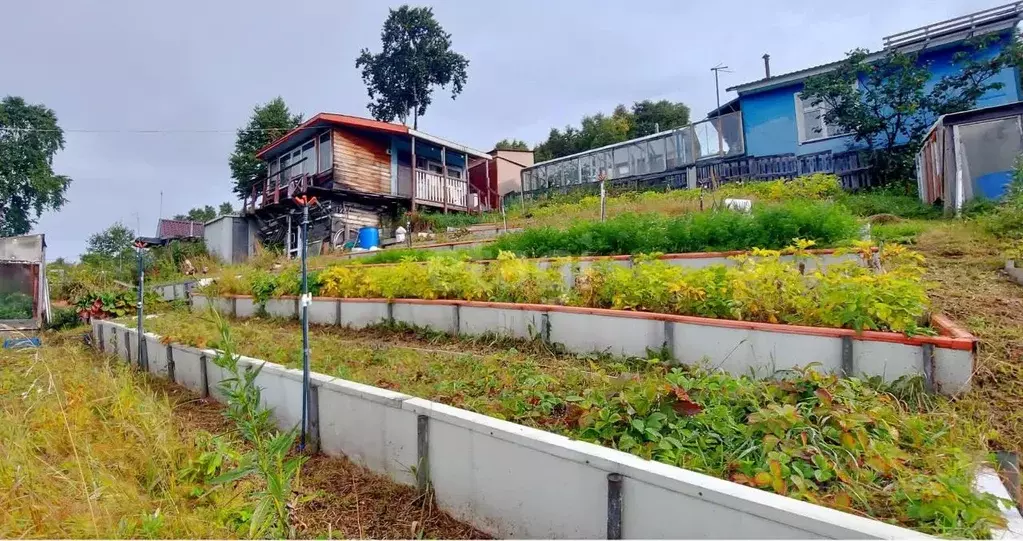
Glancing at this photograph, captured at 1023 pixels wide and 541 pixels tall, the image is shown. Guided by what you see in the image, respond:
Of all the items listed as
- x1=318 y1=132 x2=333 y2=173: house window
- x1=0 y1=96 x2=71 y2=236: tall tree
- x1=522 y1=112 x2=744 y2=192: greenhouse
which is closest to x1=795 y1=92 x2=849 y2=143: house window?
x1=522 y1=112 x2=744 y2=192: greenhouse

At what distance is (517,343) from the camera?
3.88 meters

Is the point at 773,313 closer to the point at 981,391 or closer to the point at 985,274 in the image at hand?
the point at 981,391

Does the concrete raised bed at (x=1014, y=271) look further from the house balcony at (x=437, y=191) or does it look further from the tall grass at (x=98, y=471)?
the house balcony at (x=437, y=191)

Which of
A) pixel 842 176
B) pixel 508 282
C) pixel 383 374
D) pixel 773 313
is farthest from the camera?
pixel 842 176

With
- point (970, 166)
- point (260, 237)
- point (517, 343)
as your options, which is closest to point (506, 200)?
point (260, 237)

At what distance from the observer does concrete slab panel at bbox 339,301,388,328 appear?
5.26m

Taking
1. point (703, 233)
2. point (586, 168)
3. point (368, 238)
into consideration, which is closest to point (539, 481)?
point (703, 233)

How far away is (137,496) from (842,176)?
13.3 meters

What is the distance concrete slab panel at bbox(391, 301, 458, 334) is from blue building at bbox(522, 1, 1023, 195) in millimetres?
9495

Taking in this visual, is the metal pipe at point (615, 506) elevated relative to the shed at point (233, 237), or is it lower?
lower

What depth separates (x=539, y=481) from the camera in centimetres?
194

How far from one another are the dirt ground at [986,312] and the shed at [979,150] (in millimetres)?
2434

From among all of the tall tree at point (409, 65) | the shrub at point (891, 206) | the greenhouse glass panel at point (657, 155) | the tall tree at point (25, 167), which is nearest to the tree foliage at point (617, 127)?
the tall tree at point (409, 65)

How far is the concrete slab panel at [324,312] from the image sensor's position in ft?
19.3
